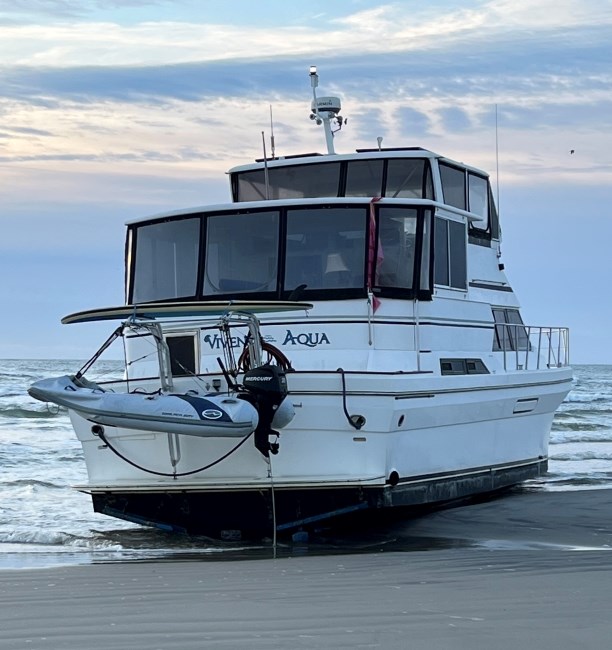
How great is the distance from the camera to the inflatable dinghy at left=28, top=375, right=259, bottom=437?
8.69 metres

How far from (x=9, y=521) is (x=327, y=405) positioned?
4667mm

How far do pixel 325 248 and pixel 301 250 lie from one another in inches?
9.9

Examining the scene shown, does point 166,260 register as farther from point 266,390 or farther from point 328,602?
point 328,602

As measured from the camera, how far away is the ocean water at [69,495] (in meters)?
10.0

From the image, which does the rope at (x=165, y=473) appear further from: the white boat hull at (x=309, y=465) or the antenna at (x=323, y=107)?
the antenna at (x=323, y=107)

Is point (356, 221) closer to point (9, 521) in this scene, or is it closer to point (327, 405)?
point (327, 405)

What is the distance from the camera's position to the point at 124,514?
408 inches

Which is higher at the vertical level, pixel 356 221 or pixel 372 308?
pixel 356 221

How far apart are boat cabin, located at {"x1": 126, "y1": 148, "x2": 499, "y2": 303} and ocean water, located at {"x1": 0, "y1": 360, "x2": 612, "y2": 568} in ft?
6.55

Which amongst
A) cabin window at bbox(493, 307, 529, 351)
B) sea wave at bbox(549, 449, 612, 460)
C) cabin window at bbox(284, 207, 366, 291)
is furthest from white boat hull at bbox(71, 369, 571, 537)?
sea wave at bbox(549, 449, 612, 460)

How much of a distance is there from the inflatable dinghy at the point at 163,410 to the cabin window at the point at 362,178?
4.41 m


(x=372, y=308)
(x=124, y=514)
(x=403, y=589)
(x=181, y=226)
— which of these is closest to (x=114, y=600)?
(x=403, y=589)

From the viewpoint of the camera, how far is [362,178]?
1257 cm

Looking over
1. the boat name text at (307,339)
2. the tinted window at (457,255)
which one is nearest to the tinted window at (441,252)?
the tinted window at (457,255)
